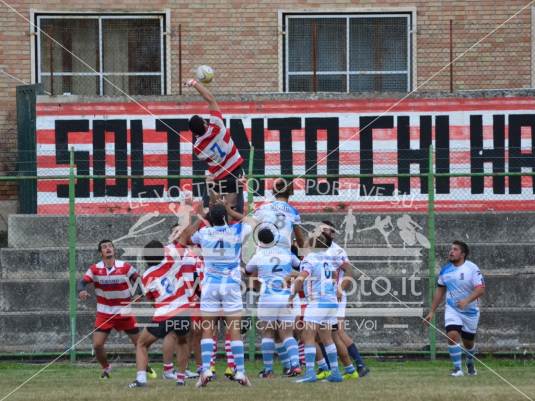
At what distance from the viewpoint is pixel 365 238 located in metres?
23.1

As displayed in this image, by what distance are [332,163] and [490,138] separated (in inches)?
119

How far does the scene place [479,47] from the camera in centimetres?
2575

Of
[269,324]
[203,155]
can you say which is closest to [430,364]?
[269,324]

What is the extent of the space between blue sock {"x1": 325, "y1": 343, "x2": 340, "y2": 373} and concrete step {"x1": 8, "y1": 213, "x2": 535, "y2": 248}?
19.0ft

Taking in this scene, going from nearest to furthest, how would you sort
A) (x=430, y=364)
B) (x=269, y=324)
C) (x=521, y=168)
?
(x=269, y=324), (x=430, y=364), (x=521, y=168)

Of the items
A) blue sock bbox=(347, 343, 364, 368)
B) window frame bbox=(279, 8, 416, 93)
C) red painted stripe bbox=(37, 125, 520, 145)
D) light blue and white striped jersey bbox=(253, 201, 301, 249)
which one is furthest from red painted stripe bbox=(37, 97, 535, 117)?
blue sock bbox=(347, 343, 364, 368)

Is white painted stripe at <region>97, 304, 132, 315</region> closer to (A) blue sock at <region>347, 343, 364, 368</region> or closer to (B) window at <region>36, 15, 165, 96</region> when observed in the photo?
(A) blue sock at <region>347, 343, 364, 368</region>

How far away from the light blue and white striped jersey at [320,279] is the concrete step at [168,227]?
5.39m

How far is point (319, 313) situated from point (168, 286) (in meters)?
2.11

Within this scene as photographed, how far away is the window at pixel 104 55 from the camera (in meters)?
26.1

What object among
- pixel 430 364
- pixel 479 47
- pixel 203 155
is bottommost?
pixel 430 364

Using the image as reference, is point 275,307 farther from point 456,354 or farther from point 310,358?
point 456,354

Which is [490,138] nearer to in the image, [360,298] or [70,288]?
[360,298]

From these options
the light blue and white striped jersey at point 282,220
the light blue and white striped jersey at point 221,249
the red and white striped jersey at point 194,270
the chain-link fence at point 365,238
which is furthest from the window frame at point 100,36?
the light blue and white striped jersey at point 221,249
